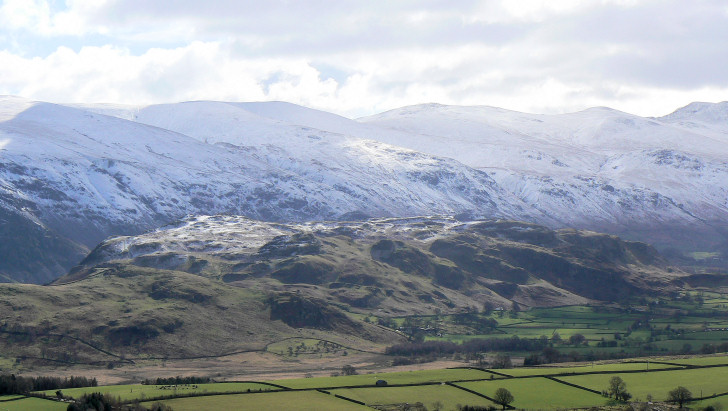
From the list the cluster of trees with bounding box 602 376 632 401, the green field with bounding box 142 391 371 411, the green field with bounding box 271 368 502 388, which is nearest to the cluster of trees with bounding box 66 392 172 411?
the green field with bounding box 142 391 371 411

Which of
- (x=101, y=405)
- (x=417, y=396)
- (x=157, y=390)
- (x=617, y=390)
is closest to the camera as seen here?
(x=101, y=405)

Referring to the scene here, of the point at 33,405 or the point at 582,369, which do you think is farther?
the point at 582,369

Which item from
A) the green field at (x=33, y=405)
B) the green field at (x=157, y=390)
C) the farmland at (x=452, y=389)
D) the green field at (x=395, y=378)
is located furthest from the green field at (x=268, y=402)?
the green field at (x=33, y=405)

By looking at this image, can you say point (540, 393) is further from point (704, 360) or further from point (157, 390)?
point (157, 390)

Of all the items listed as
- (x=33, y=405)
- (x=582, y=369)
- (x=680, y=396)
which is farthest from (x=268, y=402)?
(x=582, y=369)

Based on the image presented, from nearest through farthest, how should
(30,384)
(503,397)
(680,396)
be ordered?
(680,396), (503,397), (30,384)

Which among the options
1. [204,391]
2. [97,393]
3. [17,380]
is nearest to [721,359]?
[204,391]

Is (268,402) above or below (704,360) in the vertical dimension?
below
